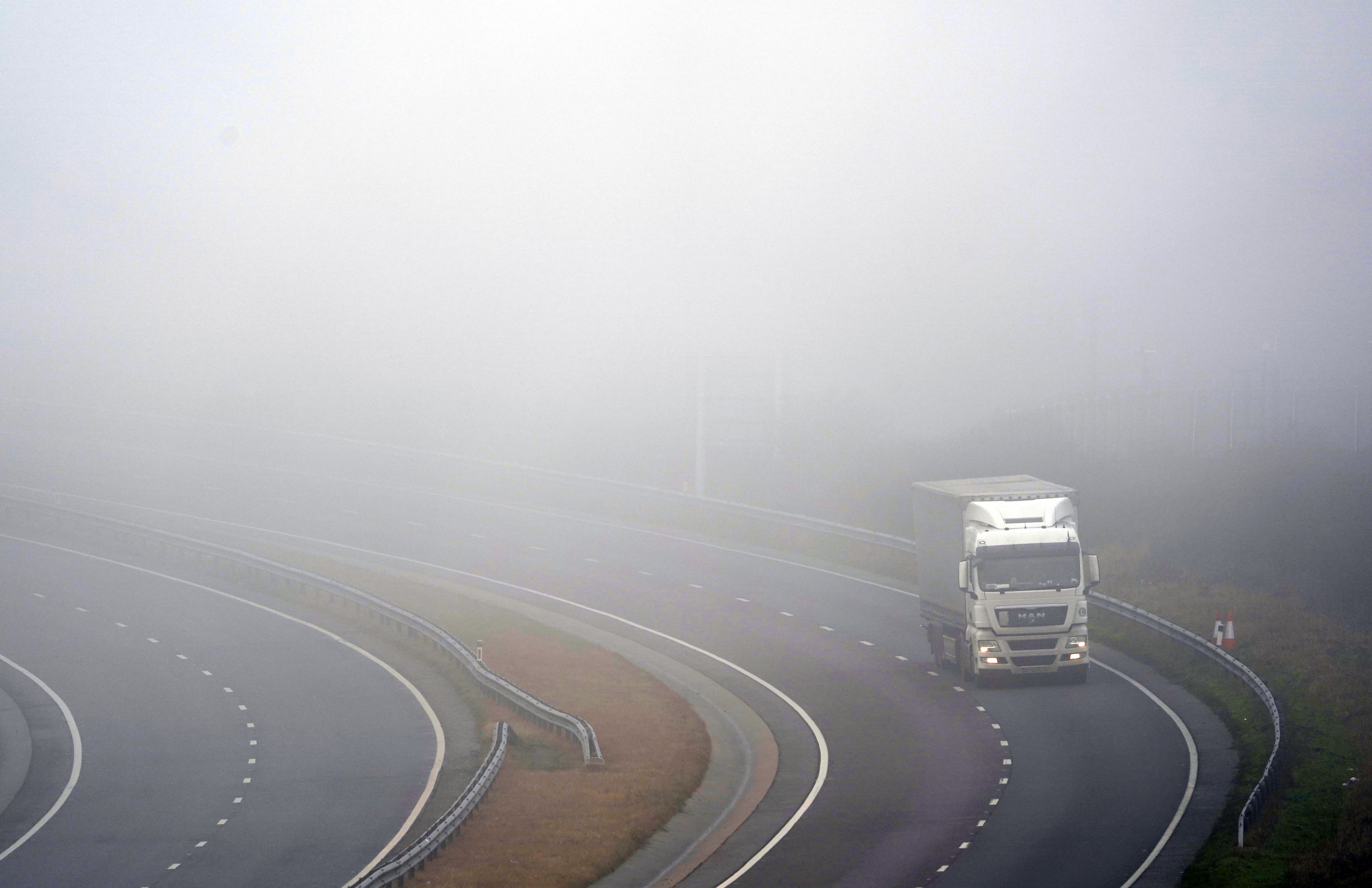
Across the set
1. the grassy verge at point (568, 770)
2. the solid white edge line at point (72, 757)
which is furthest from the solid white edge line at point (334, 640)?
the grassy verge at point (568, 770)

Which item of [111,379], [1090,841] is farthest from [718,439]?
[111,379]

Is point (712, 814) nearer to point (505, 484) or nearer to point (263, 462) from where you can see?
point (505, 484)

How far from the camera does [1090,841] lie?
18.6m

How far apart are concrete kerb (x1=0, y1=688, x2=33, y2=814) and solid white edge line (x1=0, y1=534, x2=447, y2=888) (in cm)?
82

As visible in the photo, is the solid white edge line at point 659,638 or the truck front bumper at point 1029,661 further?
the truck front bumper at point 1029,661

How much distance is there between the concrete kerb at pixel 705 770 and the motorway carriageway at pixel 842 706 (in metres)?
0.35

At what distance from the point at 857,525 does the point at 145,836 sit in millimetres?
38048

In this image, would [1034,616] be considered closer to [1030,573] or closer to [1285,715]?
[1030,573]

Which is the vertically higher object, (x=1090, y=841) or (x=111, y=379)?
(x=111, y=379)

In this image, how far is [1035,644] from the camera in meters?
27.7

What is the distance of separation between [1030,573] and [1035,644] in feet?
5.07

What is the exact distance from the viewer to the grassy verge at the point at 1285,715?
1661 cm

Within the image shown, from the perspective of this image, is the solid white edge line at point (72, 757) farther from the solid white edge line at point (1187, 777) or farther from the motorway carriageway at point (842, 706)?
the solid white edge line at point (1187, 777)

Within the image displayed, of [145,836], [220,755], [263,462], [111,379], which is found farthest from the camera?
[111,379]
